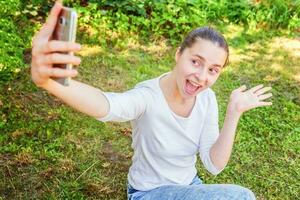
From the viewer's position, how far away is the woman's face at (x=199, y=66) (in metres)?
2.41

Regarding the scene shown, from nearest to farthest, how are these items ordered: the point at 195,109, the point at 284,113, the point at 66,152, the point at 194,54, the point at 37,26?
1. the point at 194,54
2. the point at 195,109
3. the point at 66,152
4. the point at 284,113
5. the point at 37,26

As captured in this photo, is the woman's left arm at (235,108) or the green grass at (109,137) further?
the green grass at (109,137)

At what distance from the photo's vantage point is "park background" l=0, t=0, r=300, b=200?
3.53 meters

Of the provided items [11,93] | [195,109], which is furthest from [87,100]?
[11,93]

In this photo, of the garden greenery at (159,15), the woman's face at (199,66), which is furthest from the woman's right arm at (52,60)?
the garden greenery at (159,15)

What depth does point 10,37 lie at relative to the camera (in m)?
3.74

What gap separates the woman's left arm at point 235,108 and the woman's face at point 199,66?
16 cm

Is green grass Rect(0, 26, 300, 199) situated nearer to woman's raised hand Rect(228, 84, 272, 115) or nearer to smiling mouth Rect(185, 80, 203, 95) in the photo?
smiling mouth Rect(185, 80, 203, 95)

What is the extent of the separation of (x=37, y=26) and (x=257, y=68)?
8.25 feet

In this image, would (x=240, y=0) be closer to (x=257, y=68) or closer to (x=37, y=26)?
(x=257, y=68)

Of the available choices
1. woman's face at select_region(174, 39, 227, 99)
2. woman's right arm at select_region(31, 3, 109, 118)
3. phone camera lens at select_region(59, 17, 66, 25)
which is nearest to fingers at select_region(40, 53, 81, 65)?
woman's right arm at select_region(31, 3, 109, 118)

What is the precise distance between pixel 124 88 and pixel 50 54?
307cm

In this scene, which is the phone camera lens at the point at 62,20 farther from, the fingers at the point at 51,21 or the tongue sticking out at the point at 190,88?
the tongue sticking out at the point at 190,88

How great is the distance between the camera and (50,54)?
158 cm
